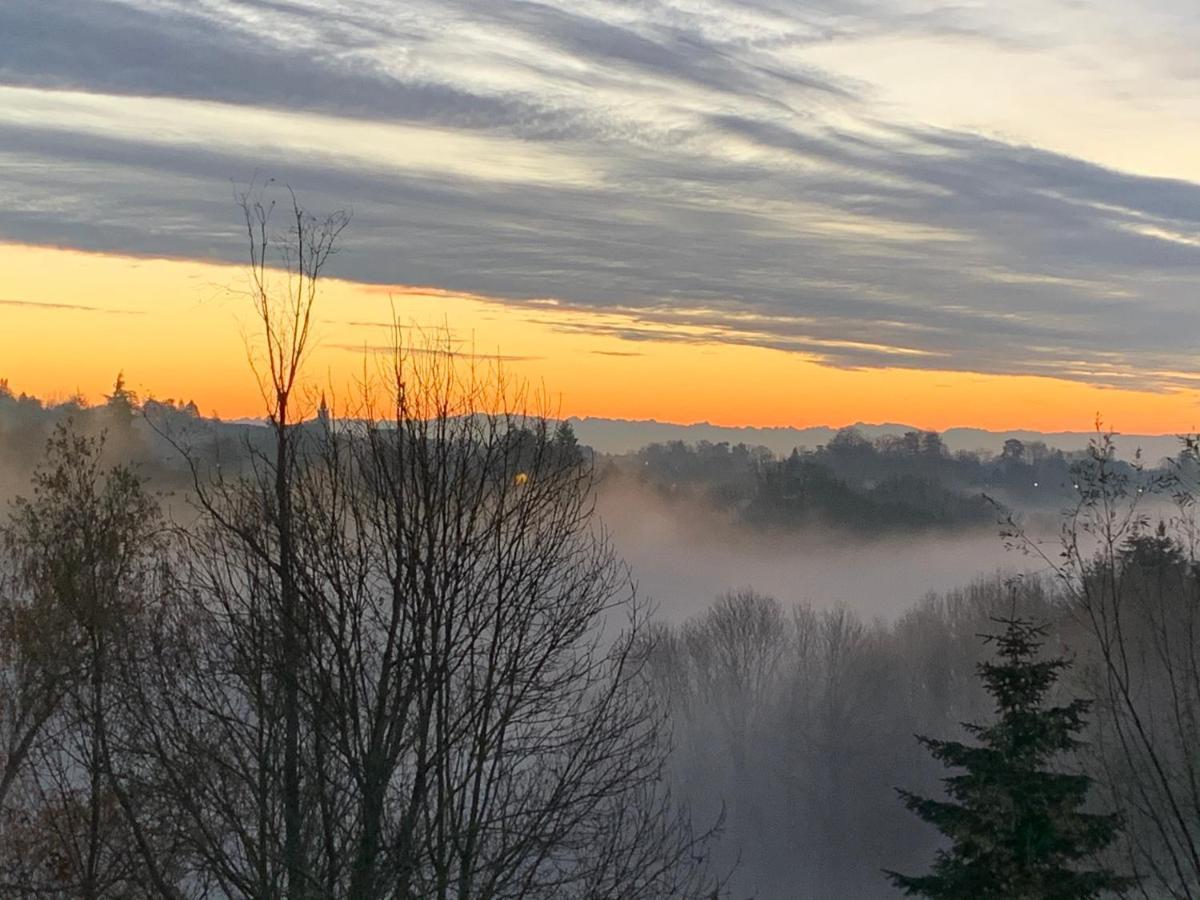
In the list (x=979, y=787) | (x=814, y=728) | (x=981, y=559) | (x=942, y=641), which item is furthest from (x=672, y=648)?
(x=979, y=787)

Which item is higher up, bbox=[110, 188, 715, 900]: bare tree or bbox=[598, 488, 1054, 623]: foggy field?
bbox=[110, 188, 715, 900]: bare tree

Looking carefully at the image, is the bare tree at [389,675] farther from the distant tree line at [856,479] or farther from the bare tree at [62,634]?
the distant tree line at [856,479]

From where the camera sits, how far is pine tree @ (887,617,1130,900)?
44.6 feet

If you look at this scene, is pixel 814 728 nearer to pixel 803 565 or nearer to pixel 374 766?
pixel 803 565

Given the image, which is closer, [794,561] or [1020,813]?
[1020,813]

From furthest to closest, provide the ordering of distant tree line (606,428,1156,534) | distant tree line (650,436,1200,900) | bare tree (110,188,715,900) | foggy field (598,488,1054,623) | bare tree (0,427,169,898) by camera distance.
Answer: distant tree line (606,428,1156,534), foggy field (598,488,1054,623), bare tree (0,427,169,898), distant tree line (650,436,1200,900), bare tree (110,188,715,900)

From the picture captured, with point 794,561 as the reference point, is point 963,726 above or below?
above

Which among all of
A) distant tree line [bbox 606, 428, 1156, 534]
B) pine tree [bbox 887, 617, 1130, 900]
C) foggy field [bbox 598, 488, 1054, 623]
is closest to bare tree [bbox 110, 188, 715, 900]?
pine tree [bbox 887, 617, 1130, 900]

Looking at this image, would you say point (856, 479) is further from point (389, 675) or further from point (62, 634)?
point (389, 675)

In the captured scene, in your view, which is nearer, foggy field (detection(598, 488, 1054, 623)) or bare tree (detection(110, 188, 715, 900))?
bare tree (detection(110, 188, 715, 900))

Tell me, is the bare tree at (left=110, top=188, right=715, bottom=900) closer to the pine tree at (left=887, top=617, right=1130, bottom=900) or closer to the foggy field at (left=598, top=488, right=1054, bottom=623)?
the pine tree at (left=887, top=617, right=1130, bottom=900)

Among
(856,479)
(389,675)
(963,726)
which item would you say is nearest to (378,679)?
(389,675)

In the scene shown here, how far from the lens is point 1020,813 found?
45.2 feet

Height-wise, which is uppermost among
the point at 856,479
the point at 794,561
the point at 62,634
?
the point at 62,634
